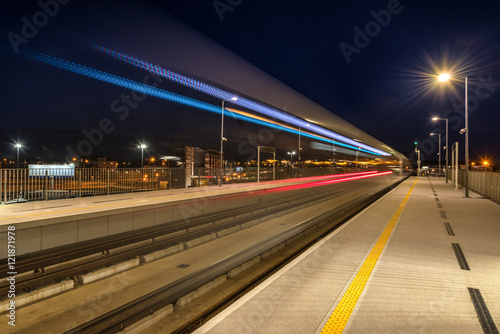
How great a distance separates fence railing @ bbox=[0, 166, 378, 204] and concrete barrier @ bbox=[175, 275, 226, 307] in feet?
37.2

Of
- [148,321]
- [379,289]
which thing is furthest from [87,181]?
[379,289]

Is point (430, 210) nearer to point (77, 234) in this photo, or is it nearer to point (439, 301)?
point (439, 301)

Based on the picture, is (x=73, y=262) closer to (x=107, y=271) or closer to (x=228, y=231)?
(x=107, y=271)

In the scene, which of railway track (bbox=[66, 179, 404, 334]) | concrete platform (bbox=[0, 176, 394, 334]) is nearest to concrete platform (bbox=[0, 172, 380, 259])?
concrete platform (bbox=[0, 176, 394, 334])

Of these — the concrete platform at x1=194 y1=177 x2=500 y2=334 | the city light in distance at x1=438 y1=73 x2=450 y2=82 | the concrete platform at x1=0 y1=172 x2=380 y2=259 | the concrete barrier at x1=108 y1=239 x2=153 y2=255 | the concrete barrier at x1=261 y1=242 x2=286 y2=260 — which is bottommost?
the concrete barrier at x1=261 y1=242 x2=286 y2=260

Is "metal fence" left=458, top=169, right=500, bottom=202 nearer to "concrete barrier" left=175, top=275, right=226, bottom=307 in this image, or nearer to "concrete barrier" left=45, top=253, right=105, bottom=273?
"concrete barrier" left=175, top=275, right=226, bottom=307

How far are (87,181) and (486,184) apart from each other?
23.1 m

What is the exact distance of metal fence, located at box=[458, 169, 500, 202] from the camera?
52.3 feet

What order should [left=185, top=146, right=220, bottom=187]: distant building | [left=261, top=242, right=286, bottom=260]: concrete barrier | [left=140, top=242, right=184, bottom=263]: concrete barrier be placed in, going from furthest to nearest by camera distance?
[left=185, top=146, right=220, bottom=187]: distant building < [left=261, top=242, right=286, bottom=260]: concrete barrier < [left=140, top=242, right=184, bottom=263]: concrete barrier

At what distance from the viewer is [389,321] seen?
150 inches

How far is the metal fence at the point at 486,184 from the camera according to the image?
15.9 m

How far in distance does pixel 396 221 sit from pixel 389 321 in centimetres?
779

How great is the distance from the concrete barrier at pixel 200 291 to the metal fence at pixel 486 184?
16654mm

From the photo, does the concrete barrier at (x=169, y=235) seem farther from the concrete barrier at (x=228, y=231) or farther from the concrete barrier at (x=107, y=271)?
the concrete barrier at (x=107, y=271)
